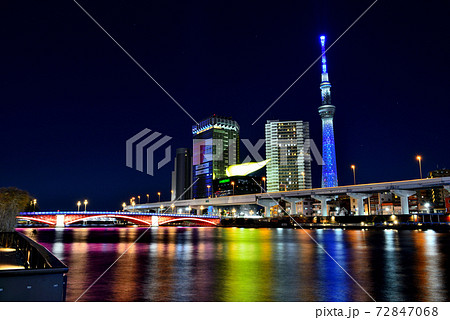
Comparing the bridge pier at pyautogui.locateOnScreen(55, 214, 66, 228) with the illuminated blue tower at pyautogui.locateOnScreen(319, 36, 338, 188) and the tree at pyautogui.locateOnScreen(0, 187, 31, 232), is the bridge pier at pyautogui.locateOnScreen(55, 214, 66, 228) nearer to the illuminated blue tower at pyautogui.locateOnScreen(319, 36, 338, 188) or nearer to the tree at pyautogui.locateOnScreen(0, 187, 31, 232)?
the tree at pyautogui.locateOnScreen(0, 187, 31, 232)

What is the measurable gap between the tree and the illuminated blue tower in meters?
144

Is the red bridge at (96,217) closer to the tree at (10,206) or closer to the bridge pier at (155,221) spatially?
the bridge pier at (155,221)

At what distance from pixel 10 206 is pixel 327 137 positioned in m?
159

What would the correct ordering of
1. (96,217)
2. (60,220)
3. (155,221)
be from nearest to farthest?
(60,220) < (96,217) < (155,221)

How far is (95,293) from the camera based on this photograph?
38.9 ft

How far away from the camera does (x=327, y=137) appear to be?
178 metres

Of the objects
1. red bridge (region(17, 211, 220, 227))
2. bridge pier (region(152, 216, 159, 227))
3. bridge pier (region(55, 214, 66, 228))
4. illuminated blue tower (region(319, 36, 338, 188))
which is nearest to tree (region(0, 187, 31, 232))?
red bridge (region(17, 211, 220, 227))

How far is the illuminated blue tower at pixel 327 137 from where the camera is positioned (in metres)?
172

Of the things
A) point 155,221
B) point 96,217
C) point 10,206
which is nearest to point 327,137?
point 155,221

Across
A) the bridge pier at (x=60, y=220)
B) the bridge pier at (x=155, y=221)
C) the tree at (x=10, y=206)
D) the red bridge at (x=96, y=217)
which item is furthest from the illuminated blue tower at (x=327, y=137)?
the tree at (x=10, y=206)

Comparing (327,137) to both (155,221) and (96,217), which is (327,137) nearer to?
(155,221)

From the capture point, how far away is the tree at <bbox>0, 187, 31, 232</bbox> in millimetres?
36875
